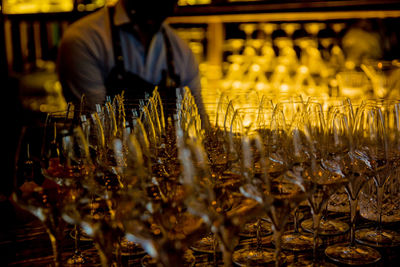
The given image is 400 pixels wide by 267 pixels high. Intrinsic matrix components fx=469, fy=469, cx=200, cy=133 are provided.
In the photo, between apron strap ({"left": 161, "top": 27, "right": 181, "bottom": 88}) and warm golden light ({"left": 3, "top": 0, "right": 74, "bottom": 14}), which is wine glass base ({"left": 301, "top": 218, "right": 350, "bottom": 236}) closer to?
apron strap ({"left": 161, "top": 27, "right": 181, "bottom": 88})

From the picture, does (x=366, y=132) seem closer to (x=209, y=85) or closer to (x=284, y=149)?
(x=284, y=149)

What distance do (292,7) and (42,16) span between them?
2115 millimetres

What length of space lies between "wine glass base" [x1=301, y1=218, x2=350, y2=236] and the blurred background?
3.88 ft

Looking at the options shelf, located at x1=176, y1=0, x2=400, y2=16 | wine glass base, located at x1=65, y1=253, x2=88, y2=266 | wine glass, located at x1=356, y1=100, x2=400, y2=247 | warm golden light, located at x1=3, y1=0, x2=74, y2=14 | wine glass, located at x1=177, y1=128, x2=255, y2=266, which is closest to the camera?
wine glass, located at x1=177, y1=128, x2=255, y2=266

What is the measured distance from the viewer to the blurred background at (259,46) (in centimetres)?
268

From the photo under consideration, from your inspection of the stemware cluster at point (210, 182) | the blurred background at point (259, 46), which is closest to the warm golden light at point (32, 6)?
the blurred background at point (259, 46)

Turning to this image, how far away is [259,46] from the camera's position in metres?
3.38

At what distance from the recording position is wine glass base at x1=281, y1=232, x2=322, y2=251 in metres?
1.04

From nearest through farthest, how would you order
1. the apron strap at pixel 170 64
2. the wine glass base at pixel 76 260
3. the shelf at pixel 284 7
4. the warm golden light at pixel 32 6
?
the wine glass base at pixel 76 260 → the apron strap at pixel 170 64 → the shelf at pixel 284 7 → the warm golden light at pixel 32 6

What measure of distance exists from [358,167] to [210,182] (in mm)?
372

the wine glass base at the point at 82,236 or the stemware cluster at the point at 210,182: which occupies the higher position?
the stemware cluster at the point at 210,182

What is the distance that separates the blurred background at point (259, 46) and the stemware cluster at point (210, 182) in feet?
3.94

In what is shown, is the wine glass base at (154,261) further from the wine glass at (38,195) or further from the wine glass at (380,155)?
the wine glass at (380,155)

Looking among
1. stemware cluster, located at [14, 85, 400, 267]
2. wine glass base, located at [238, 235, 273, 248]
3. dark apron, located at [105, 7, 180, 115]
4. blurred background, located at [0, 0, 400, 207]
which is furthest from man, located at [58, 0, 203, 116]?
wine glass base, located at [238, 235, 273, 248]
